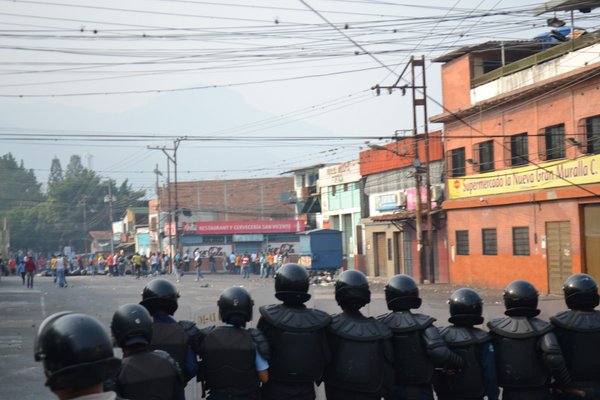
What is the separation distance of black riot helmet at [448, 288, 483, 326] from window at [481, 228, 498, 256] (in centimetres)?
2829

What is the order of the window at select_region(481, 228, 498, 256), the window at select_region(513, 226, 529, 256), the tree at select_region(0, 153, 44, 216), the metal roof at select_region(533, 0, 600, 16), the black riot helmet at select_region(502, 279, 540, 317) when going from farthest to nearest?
the tree at select_region(0, 153, 44, 216) → the window at select_region(481, 228, 498, 256) → the window at select_region(513, 226, 529, 256) → the metal roof at select_region(533, 0, 600, 16) → the black riot helmet at select_region(502, 279, 540, 317)

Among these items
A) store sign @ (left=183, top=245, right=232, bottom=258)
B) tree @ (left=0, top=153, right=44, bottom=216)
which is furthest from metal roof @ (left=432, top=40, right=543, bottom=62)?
tree @ (left=0, top=153, right=44, bottom=216)

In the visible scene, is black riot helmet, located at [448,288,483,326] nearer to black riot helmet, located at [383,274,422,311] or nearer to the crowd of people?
the crowd of people

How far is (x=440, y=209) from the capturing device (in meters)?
40.2

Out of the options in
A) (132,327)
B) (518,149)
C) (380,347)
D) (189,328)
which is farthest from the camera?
(518,149)

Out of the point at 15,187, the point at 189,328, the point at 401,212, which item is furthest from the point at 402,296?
the point at 15,187

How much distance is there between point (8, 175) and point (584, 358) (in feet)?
442

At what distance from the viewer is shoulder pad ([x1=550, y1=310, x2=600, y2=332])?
721cm

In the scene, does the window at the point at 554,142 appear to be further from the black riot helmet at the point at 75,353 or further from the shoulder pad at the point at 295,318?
the black riot helmet at the point at 75,353

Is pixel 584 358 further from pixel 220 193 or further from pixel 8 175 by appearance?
pixel 8 175

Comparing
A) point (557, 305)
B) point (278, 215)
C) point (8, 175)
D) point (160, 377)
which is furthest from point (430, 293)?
point (8, 175)

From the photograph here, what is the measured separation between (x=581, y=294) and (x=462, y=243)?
102 ft

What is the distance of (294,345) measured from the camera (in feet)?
22.6

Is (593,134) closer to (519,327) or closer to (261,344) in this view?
(519,327)
